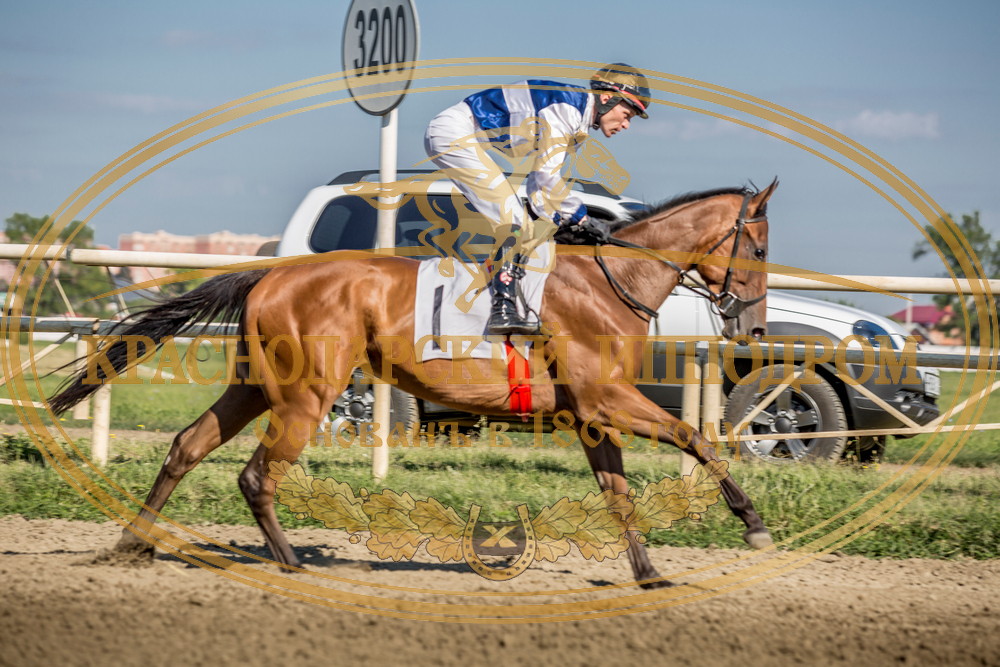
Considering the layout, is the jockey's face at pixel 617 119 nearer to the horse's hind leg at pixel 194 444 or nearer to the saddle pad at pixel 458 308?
the saddle pad at pixel 458 308

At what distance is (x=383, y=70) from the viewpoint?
486 centimetres

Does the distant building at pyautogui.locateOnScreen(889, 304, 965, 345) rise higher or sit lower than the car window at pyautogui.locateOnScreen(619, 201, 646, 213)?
lower

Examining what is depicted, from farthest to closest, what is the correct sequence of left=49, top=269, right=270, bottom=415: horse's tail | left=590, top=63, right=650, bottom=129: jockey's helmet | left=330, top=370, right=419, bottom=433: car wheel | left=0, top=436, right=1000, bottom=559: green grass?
left=330, top=370, right=419, bottom=433: car wheel, left=0, top=436, right=1000, bottom=559: green grass, left=49, top=269, right=270, bottom=415: horse's tail, left=590, top=63, right=650, bottom=129: jockey's helmet

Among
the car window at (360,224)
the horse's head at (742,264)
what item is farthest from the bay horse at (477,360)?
the car window at (360,224)

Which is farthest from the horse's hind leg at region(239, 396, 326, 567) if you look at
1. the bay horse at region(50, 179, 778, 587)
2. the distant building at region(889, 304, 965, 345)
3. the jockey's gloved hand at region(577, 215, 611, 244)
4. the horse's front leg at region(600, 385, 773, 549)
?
the distant building at region(889, 304, 965, 345)

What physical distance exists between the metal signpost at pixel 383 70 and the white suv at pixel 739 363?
73 cm

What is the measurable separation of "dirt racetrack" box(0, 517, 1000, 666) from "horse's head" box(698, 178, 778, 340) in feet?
4.42

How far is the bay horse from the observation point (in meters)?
3.90

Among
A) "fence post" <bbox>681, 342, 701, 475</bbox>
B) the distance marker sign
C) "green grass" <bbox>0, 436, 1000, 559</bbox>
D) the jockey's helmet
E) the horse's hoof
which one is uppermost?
the distance marker sign

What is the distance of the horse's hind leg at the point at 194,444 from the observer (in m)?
4.00

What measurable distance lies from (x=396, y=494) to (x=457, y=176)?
6.84 ft

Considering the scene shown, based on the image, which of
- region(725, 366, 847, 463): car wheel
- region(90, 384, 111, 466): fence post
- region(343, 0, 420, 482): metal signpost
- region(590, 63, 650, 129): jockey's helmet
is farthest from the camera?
region(725, 366, 847, 463): car wheel

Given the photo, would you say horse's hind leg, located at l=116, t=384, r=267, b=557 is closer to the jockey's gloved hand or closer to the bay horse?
the bay horse

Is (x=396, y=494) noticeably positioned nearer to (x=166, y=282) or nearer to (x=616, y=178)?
(x=166, y=282)
